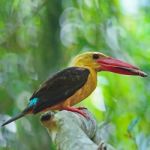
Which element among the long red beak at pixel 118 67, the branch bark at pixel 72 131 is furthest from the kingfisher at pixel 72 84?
the branch bark at pixel 72 131

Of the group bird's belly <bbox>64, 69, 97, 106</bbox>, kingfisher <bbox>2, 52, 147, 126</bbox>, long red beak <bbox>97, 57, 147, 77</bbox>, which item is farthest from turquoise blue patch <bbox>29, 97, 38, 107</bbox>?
long red beak <bbox>97, 57, 147, 77</bbox>

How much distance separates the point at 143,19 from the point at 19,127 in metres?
1.59

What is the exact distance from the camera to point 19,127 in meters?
3.09

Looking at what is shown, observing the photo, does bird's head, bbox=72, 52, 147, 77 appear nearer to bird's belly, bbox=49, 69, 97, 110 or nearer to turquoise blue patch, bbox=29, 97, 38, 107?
bird's belly, bbox=49, 69, 97, 110

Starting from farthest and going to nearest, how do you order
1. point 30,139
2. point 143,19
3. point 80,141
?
point 143,19 < point 30,139 < point 80,141

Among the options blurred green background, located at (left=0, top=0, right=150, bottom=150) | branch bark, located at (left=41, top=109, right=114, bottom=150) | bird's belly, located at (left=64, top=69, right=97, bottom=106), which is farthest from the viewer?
blurred green background, located at (left=0, top=0, right=150, bottom=150)

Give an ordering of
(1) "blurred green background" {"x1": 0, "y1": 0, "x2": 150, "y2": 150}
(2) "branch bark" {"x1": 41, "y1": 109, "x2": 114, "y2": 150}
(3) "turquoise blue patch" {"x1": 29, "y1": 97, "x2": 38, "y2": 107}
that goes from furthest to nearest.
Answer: (1) "blurred green background" {"x1": 0, "y1": 0, "x2": 150, "y2": 150}
(3) "turquoise blue patch" {"x1": 29, "y1": 97, "x2": 38, "y2": 107}
(2) "branch bark" {"x1": 41, "y1": 109, "x2": 114, "y2": 150}

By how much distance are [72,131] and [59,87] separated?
2.15ft

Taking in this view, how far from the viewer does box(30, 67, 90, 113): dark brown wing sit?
207 centimetres

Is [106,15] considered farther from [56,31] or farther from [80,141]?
[80,141]

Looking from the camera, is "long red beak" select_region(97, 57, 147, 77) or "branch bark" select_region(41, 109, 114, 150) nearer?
"branch bark" select_region(41, 109, 114, 150)

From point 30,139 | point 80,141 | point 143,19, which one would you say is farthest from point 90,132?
point 143,19

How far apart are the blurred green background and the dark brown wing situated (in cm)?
73

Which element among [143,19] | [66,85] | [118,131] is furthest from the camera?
[143,19]
